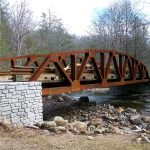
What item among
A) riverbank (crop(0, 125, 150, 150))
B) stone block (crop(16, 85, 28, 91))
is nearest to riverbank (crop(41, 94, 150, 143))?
riverbank (crop(0, 125, 150, 150))

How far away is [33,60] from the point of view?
18.7m

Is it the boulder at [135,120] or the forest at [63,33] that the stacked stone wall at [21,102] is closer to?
the boulder at [135,120]

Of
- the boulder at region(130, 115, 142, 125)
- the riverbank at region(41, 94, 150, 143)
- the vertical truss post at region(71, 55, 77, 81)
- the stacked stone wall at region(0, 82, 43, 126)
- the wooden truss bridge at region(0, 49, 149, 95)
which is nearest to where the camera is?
the riverbank at region(41, 94, 150, 143)

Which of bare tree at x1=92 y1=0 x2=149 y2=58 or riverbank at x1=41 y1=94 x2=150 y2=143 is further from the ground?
bare tree at x1=92 y1=0 x2=149 y2=58

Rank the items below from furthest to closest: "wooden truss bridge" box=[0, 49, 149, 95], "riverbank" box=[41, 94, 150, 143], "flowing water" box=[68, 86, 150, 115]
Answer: "flowing water" box=[68, 86, 150, 115] < "wooden truss bridge" box=[0, 49, 149, 95] < "riverbank" box=[41, 94, 150, 143]

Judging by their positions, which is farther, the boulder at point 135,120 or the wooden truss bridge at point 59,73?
the boulder at point 135,120

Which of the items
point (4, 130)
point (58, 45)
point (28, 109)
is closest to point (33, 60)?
point (28, 109)

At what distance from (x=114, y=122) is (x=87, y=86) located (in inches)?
152

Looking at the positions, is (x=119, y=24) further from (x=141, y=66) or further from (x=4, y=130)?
(x=4, y=130)

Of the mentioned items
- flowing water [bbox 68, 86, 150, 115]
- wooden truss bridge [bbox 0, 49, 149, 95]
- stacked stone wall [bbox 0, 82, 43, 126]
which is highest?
wooden truss bridge [bbox 0, 49, 149, 95]

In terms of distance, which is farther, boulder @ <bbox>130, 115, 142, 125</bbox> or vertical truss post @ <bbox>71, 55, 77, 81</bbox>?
vertical truss post @ <bbox>71, 55, 77, 81</bbox>

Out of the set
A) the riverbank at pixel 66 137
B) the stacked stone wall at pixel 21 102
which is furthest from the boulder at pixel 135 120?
the stacked stone wall at pixel 21 102

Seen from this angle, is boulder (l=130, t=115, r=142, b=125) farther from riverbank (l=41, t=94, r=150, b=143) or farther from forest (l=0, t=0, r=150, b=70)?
forest (l=0, t=0, r=150, b=70)

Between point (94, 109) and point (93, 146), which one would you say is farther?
point (94, 109)
